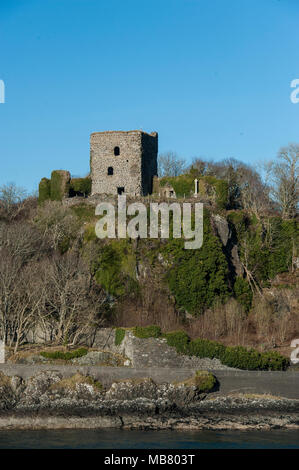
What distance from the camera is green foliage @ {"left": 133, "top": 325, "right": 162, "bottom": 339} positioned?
38062 millimetres

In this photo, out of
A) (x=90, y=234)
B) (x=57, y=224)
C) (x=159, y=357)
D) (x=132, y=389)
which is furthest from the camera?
(x=90, y=234)

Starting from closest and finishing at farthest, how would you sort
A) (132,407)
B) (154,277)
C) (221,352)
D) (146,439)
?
1. (146,439)
2. (132,407)
3. (221,352)
4. (154,277)

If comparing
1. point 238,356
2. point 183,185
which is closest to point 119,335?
point 238,356

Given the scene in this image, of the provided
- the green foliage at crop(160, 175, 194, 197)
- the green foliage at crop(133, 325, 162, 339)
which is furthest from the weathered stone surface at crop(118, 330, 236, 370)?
the green foliage at crop(160, 175, 194, 197)

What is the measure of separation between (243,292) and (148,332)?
10864mm

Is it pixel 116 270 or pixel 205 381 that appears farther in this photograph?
pixel 116 270

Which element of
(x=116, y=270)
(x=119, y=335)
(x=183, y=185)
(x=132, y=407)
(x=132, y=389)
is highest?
(x=183, y=185)

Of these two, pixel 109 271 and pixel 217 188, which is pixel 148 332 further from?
pixel 217 188

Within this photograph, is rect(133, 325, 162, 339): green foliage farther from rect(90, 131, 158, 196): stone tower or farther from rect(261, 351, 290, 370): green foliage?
rect(90, 131, 158, 196): stone tower

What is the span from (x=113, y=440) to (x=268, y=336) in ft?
54.0

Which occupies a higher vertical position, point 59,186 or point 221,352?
point 59,186

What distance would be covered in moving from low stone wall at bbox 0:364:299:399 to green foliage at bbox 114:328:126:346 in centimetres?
494

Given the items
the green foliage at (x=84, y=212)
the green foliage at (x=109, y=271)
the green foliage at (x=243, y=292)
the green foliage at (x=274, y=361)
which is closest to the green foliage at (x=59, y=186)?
the green foliage at (x=84, y=212)

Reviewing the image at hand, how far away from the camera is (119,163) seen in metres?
56.3
